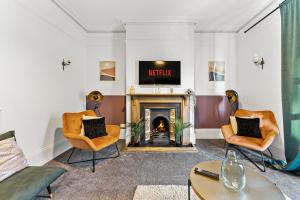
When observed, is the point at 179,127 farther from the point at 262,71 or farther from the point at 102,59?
the point at 102,59

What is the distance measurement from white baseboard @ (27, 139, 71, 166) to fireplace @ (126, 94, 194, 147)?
136cm

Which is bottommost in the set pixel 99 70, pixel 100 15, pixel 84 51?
pixel 99 70

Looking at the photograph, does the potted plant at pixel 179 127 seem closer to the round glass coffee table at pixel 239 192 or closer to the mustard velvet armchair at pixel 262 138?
the mustard velvet armchair at pixel 262 138

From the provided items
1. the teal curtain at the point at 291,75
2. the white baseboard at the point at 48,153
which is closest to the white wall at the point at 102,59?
the white baseboard at the point at 48,153

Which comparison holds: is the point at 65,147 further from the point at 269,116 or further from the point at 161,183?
the point at 269,116

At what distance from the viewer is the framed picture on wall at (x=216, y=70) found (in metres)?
4.36

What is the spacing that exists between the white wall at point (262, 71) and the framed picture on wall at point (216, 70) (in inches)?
16.5

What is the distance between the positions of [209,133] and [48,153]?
145 inches

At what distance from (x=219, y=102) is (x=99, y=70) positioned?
3290 millimetres

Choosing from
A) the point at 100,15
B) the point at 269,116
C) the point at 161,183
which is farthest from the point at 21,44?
the point at 269,116

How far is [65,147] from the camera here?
3.50 metres

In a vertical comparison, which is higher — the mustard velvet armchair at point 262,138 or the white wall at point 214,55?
the white wall at point 214,55

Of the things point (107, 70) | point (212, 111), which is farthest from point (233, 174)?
point (107, 70)

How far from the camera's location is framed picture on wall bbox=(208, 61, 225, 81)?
4.36 m
